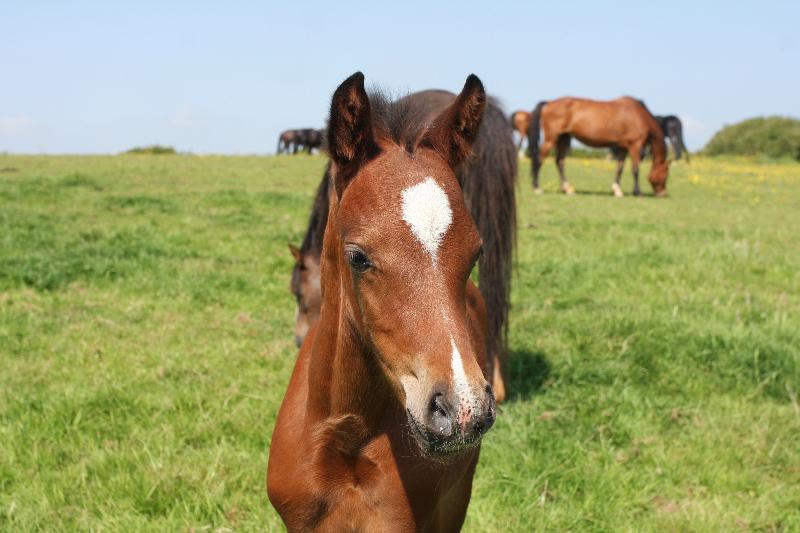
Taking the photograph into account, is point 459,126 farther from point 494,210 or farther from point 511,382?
point 511,382

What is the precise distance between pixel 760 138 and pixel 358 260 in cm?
5492

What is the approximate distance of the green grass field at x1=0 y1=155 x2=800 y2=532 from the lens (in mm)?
3531

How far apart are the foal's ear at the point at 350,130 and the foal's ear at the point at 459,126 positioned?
0.57 ft

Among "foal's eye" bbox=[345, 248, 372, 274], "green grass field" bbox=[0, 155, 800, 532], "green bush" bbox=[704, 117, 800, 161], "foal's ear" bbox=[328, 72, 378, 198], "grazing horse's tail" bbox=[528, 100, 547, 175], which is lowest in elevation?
"green grass field" bbox=[0, 155, 800, 532]

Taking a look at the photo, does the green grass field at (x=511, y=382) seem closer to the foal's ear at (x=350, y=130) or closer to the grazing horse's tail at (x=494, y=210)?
the grazing horse's tail at (x=494, y=210)

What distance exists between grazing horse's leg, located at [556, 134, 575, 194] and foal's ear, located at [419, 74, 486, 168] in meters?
15.5

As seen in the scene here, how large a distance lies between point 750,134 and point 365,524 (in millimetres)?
55799

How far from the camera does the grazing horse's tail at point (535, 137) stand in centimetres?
1759

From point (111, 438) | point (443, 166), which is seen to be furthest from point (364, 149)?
point (111, 438)

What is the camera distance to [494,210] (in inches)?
187

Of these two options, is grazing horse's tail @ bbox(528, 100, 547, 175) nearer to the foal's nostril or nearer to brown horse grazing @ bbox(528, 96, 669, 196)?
brown horse grazing @ bbox(528, 96, 669, 196)

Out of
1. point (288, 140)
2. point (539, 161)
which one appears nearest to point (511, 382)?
point (539, 161)

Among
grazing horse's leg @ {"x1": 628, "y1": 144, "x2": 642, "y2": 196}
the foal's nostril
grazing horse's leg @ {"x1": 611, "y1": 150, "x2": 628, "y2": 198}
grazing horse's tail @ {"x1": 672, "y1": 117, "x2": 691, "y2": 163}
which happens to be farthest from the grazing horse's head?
grazing horse's tail @ {"x1": 672, "y1": 117, "x2": 691, "y2": 163}

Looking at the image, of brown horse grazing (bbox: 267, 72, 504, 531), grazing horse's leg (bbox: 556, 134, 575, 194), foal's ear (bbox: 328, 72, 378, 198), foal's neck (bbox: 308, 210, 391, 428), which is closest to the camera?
brown horse grazing (bbox: 267, 72, 504, 531)
